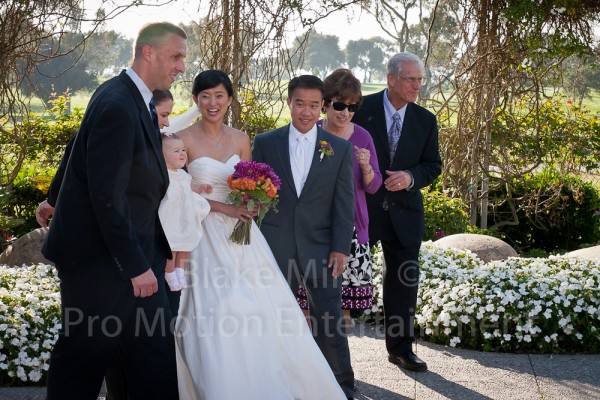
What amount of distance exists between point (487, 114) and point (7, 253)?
5.32 metres

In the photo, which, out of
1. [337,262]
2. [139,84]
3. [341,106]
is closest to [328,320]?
[337,262]

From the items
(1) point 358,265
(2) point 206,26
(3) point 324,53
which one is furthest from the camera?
(3) point 324,53

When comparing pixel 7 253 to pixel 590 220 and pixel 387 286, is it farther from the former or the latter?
pixel 590 220

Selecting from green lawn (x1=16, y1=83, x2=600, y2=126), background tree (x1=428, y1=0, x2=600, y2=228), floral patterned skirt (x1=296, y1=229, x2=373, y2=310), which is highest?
green lawn (x1=16, y1=83, x2=600, y2=126)

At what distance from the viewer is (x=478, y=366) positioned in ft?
17.0

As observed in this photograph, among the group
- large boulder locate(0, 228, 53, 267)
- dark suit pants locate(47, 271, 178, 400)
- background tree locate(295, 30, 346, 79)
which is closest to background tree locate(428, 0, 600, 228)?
large boulder locate(0, 228, 53, 267)

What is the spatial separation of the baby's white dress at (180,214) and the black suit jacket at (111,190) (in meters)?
0.42

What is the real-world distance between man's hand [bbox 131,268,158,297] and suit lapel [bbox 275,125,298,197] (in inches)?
54.4

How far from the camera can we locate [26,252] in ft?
23.8

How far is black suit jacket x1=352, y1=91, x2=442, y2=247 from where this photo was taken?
5.06m

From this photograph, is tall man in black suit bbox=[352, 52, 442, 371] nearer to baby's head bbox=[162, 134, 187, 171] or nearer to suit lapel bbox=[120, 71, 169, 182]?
baby's head bbox=[162, 134, 187, 171]

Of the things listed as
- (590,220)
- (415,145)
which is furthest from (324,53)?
(415,145)

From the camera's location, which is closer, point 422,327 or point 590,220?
point 422,327

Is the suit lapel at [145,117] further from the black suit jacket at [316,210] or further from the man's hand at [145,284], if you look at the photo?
the black suit jacket at [316,210]
